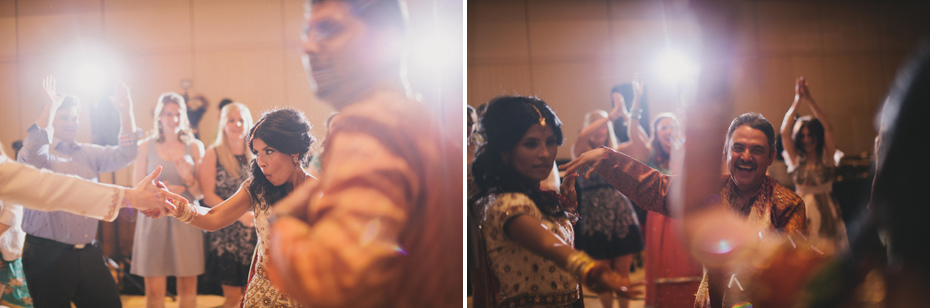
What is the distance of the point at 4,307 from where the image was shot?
6.86 feet

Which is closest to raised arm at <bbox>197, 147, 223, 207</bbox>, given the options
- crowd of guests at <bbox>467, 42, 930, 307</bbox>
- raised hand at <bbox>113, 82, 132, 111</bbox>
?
raised hand at <bbox>113, 82, 132, 111</bbox>

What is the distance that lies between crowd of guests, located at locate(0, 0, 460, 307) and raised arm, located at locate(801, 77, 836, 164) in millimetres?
1398

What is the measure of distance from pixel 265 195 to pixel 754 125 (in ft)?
6.00

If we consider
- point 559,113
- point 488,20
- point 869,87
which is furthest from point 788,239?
point 488,20

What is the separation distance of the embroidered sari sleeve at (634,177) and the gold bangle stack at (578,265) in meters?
0.32

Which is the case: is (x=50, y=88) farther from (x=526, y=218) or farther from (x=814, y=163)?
(x=814, y=163)

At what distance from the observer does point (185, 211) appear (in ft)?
6.63

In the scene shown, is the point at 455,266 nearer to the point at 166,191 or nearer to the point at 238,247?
the point at 238,247

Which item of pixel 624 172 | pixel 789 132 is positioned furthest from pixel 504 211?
pixel 789 132

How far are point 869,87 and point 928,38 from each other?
33 cm

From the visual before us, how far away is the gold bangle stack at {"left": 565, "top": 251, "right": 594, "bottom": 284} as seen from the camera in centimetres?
201

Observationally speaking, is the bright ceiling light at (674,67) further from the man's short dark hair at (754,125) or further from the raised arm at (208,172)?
the raised arm at (208,172)

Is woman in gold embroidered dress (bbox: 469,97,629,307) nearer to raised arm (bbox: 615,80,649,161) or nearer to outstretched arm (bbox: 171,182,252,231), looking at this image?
raised arm (bbox: 615,80,649,161)

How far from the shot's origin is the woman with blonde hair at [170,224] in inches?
79.8
